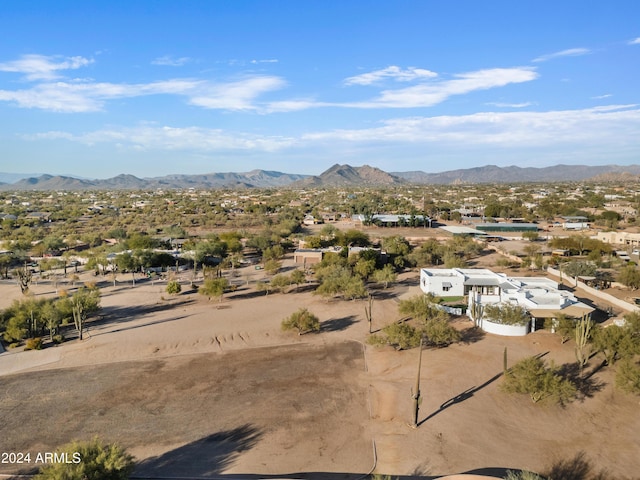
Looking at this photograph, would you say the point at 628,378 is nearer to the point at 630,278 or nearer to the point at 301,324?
the point at 301,324

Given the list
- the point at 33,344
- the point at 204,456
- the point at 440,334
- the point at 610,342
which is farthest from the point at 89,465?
the point at 610,342

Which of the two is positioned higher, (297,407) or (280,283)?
(280,283)

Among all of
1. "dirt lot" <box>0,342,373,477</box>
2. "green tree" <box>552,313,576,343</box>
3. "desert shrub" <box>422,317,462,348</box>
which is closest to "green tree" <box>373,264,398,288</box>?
"desert shrub" <box>422,317,462,348</box>

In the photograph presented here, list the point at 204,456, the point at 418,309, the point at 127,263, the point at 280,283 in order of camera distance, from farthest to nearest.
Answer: the point at 127,263
the point at 280,283
the point at 418,309
the point at 204,456

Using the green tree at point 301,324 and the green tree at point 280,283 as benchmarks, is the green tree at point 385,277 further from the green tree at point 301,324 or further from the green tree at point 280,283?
the green tree at point 301,324

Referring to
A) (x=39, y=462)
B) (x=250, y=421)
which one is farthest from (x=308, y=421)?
(x=39, y=462)

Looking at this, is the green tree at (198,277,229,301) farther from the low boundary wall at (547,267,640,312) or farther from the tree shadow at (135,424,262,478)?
the low boundary wall at (547,267,640,312)

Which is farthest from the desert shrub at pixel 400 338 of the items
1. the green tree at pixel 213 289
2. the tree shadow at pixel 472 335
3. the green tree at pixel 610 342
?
the green tree at pixel 213 289

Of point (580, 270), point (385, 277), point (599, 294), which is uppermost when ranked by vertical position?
point (580, 270)
